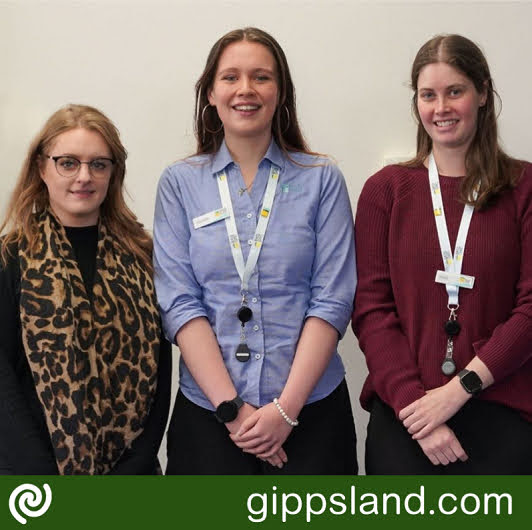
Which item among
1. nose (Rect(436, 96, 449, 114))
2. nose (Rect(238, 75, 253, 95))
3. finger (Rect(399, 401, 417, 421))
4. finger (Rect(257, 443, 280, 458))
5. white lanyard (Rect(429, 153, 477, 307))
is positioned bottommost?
finger (Rect(257, 443, 280, 458))

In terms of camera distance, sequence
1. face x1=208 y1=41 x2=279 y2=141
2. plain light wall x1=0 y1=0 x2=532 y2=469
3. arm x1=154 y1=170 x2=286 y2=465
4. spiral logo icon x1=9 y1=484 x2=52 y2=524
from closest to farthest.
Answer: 1. spiral logo icon x1=9 y1=484 x2=52 y2=524
2. arm x1=154 y1=170 x2=286 y2=465
3. face x1=208 y1=41 x2=279 y2=141
4. plain light wall x1=0 y1=0 x2=532 y2=469

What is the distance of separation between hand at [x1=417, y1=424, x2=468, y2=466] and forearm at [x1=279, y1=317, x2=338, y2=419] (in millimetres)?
368

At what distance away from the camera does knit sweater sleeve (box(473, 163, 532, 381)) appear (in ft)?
7.28

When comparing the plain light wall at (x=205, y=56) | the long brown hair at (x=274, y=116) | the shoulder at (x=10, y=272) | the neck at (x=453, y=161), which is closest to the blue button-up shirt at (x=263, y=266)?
the long brown hair at (x=274, y=116)

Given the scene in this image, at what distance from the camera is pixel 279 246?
93.0 inches

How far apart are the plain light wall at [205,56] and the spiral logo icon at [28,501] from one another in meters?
1.54

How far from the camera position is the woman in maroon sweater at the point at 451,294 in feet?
7.33

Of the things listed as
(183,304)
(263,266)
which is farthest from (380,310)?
(183,304)

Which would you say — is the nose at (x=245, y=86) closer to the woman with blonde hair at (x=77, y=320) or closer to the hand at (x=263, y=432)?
the woman with blonde hair at (x=77, y=320)

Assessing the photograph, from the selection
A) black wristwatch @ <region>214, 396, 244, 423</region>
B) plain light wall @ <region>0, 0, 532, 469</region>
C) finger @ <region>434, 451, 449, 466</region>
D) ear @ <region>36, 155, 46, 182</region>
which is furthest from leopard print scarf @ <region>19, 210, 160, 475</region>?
plain light wall @ <region>0, 0, 532, 469</region>

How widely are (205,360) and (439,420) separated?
70 centimetres

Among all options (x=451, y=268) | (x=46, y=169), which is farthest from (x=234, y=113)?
(x=451, y=268)

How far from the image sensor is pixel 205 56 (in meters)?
3.35

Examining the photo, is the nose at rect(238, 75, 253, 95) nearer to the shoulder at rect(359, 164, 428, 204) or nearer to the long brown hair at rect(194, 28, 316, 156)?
the long brown hair at rect(194, 28, 316, 156)
